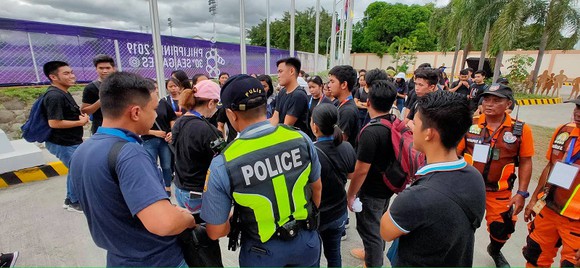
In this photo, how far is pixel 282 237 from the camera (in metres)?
1.52

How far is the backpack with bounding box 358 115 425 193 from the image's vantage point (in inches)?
83.1

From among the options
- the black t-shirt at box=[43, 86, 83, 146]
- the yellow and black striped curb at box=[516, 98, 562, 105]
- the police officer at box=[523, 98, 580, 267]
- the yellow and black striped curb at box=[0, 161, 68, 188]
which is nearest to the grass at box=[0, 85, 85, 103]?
the yellow and black striped curb at box=[0, 161, 68, 188]

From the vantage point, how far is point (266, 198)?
4.62 ft

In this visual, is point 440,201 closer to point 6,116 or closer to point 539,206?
point 539,206

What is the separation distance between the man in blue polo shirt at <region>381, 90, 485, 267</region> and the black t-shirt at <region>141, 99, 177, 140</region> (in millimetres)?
3182

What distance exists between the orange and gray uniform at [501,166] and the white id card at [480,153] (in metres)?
0.04

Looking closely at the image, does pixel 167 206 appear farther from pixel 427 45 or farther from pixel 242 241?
pixel 427 45

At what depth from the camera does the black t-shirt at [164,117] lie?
3631mm

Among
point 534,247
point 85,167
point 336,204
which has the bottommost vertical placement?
point 534,247

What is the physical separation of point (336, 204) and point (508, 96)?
1.80 m

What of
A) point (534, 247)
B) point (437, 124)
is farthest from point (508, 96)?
point (437, 124)

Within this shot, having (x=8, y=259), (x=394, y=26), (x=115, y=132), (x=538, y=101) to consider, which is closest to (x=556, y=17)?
(x=538, y=101)

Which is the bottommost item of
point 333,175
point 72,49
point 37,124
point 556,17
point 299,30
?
point 333,175

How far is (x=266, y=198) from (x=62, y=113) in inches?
126
